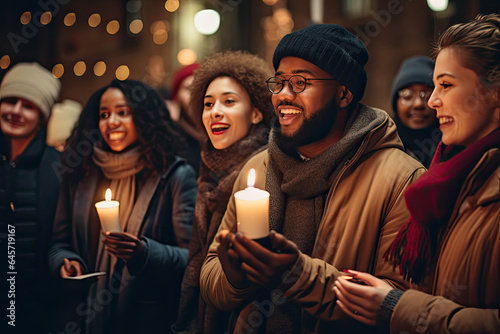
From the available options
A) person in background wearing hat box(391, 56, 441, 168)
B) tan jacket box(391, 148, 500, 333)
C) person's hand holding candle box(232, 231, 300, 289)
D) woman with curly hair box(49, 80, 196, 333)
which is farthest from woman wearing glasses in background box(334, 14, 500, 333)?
woman with curly hair box(49, 80, 196, 333)

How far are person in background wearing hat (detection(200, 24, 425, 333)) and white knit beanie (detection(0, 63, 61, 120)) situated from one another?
1.90m

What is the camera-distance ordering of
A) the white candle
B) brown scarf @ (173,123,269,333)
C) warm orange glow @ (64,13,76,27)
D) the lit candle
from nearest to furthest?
the white candle < the lit candle < brown scarf @ (173,123,269,333) < warm orange glow @ (64,13,76,27)

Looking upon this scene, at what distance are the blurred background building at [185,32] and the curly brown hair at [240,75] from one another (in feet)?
9.70

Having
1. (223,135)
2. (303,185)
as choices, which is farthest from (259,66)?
(303,185)

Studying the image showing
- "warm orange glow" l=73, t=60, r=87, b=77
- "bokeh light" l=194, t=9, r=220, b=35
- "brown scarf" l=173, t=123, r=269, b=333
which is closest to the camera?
"brown scarf" l=173, t=123, r=269, b=333

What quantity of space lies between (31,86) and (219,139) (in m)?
1.57

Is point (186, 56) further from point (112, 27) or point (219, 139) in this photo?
point (219, 139)

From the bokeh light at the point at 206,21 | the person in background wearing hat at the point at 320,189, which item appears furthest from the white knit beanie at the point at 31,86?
the bokeh light at the point at 206,21

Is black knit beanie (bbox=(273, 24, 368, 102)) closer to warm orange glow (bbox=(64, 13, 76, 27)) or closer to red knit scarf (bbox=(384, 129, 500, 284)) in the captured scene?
red knit scarf (bbox=(384, 129, 500, 284))

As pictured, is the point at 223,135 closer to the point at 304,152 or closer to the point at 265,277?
the point at 304,152

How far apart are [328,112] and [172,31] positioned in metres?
9.00

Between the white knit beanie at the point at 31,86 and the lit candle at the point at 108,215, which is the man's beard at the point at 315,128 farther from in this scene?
the white knit beanie at the point at 31,86

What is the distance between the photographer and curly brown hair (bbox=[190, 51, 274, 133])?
2582mm

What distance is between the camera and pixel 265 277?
1580 millimetres
